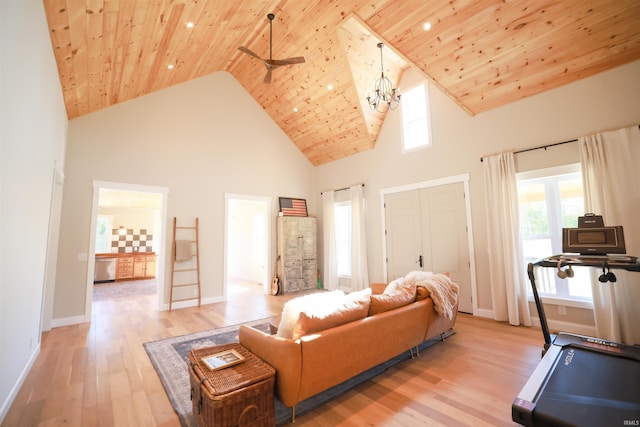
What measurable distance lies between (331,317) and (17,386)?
2.89m

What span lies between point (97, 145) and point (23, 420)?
168 inches

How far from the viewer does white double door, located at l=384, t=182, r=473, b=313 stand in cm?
483

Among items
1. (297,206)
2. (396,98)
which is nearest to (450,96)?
(396,98)

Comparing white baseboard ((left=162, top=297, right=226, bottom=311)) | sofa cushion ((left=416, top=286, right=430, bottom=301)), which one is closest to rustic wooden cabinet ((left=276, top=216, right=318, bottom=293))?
white baseboard ((left=162, top=297, right=226, bottom=311))

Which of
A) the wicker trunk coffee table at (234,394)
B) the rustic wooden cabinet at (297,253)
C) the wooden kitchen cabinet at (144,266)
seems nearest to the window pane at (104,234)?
the wooden kitchen cabinet at (144,266)

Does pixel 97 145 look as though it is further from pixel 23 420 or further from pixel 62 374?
pixel 23 420

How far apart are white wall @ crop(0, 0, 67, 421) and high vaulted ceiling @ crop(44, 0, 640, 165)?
594mm

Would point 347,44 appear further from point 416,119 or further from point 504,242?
point 504,242

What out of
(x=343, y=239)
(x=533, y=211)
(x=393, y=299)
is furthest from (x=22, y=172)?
(x=533, y=211)

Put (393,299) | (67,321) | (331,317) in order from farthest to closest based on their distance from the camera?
(67,321) → (393,299) → (331,317)

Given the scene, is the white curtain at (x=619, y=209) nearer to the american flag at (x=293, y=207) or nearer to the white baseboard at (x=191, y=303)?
the american flag at (x=293, y=207)

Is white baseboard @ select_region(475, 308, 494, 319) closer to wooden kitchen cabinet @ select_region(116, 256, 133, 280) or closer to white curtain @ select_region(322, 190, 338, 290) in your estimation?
white curtain @ select_region(322, 190, 338, 290)

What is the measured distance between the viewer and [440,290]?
321 cm

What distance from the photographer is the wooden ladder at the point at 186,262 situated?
5461mm
